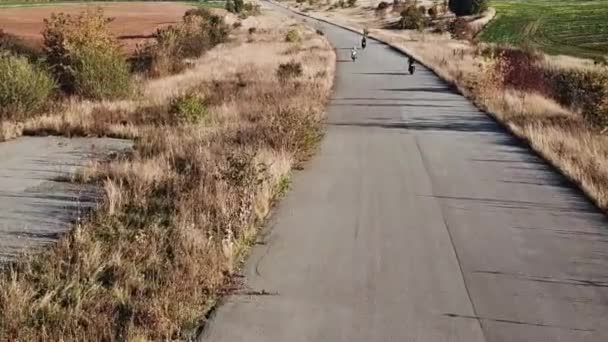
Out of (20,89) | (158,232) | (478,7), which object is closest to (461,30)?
(478,7)

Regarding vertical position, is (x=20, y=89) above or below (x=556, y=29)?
above

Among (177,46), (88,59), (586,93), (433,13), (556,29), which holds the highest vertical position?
(88,59)

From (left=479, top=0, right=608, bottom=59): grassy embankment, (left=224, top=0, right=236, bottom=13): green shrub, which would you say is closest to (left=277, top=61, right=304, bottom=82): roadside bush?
(left=479, top=0, right=608, bottom=59): grassy embankment

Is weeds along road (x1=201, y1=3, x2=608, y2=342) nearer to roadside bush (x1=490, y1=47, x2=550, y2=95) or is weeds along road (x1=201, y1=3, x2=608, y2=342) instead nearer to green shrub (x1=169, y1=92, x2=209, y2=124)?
green shrub (x1=169, y1=92, x2=209, y2=124)

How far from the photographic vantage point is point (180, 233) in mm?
8070

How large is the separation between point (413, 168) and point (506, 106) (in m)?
8.81

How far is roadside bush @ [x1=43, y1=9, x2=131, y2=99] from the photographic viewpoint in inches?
987

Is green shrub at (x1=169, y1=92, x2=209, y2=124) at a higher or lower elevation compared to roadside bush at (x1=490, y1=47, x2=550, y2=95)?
higher

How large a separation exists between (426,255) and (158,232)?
3.06m

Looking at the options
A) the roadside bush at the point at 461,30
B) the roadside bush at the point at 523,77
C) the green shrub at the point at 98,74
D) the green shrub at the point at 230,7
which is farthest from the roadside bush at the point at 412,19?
the green shrub at the point at 98,74

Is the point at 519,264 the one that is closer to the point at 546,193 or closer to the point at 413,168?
the point at 546,193

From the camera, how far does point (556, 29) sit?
7088 centimetres

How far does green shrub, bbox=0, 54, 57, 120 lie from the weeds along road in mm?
10705

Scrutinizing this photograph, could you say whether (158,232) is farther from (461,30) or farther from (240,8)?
(240,8)
